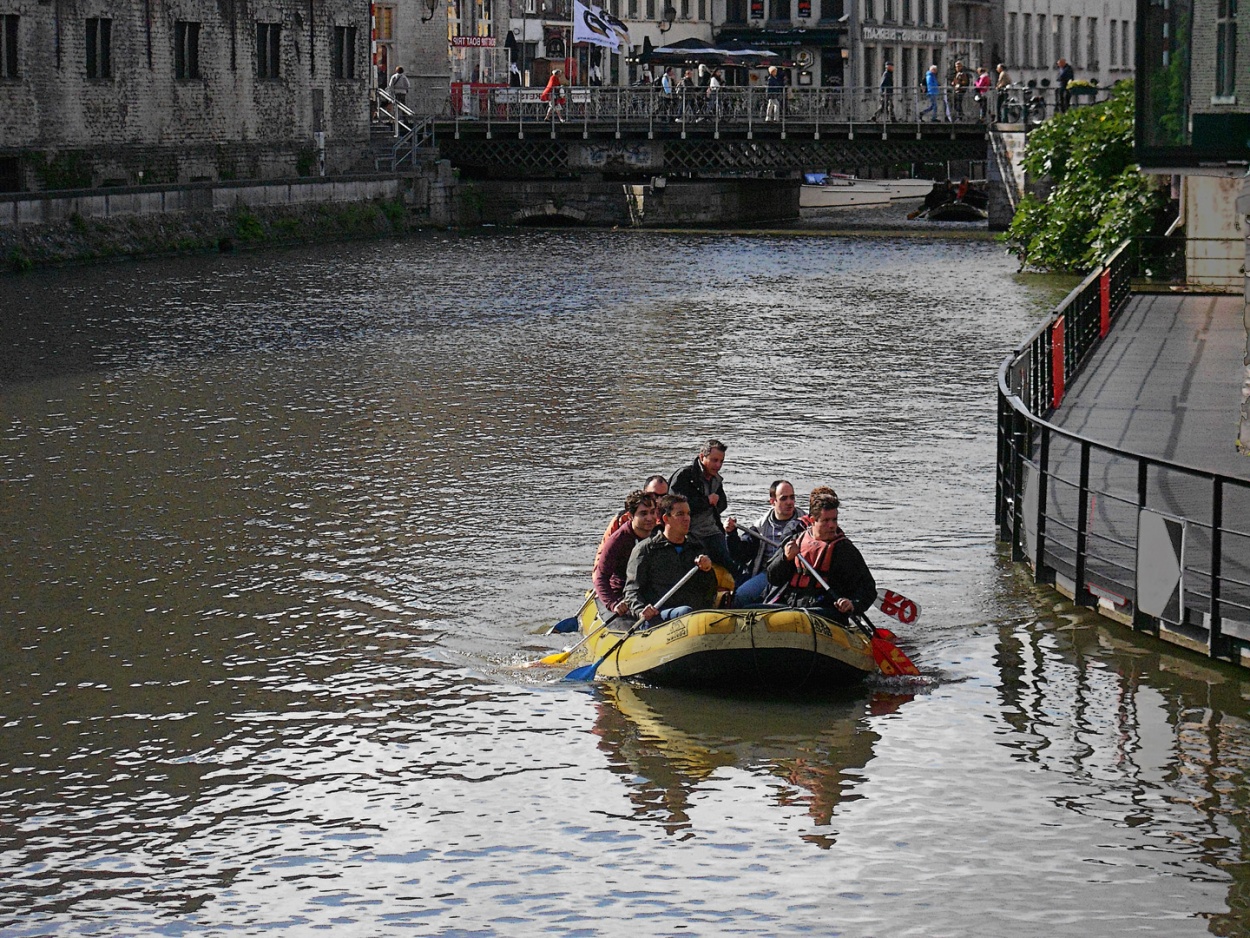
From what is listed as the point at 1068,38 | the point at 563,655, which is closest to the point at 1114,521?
the point at 563,655

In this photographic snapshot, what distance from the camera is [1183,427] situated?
21578 millimetres

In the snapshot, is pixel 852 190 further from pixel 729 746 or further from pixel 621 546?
pixel 729 746

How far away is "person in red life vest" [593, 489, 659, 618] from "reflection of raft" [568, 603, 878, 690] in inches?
28.0

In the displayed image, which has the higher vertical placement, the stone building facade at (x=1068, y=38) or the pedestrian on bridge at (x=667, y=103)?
the stone building facade at (x=1068, y=38)

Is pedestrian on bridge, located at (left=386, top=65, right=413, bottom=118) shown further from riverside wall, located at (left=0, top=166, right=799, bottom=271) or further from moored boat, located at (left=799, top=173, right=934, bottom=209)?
moored boat, located at (left=799, top=173, right=934, bottom=209)

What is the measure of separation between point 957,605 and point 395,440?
922cm

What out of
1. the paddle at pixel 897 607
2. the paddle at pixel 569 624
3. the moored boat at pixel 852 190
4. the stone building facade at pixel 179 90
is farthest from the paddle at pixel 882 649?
the moored boat at pixel 852 190

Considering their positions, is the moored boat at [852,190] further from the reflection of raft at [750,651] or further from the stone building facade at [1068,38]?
the reflection of raft at [750,651]

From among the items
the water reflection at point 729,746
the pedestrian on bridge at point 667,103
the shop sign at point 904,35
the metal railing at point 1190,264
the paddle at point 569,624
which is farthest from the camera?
the shop sign at point 904,35

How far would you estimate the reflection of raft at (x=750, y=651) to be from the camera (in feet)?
43.6

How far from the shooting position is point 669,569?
562 inches

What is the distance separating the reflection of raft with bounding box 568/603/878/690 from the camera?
1328 centimetres

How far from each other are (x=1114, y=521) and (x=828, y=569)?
279cm

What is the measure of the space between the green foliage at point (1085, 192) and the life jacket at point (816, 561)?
87.5ft
